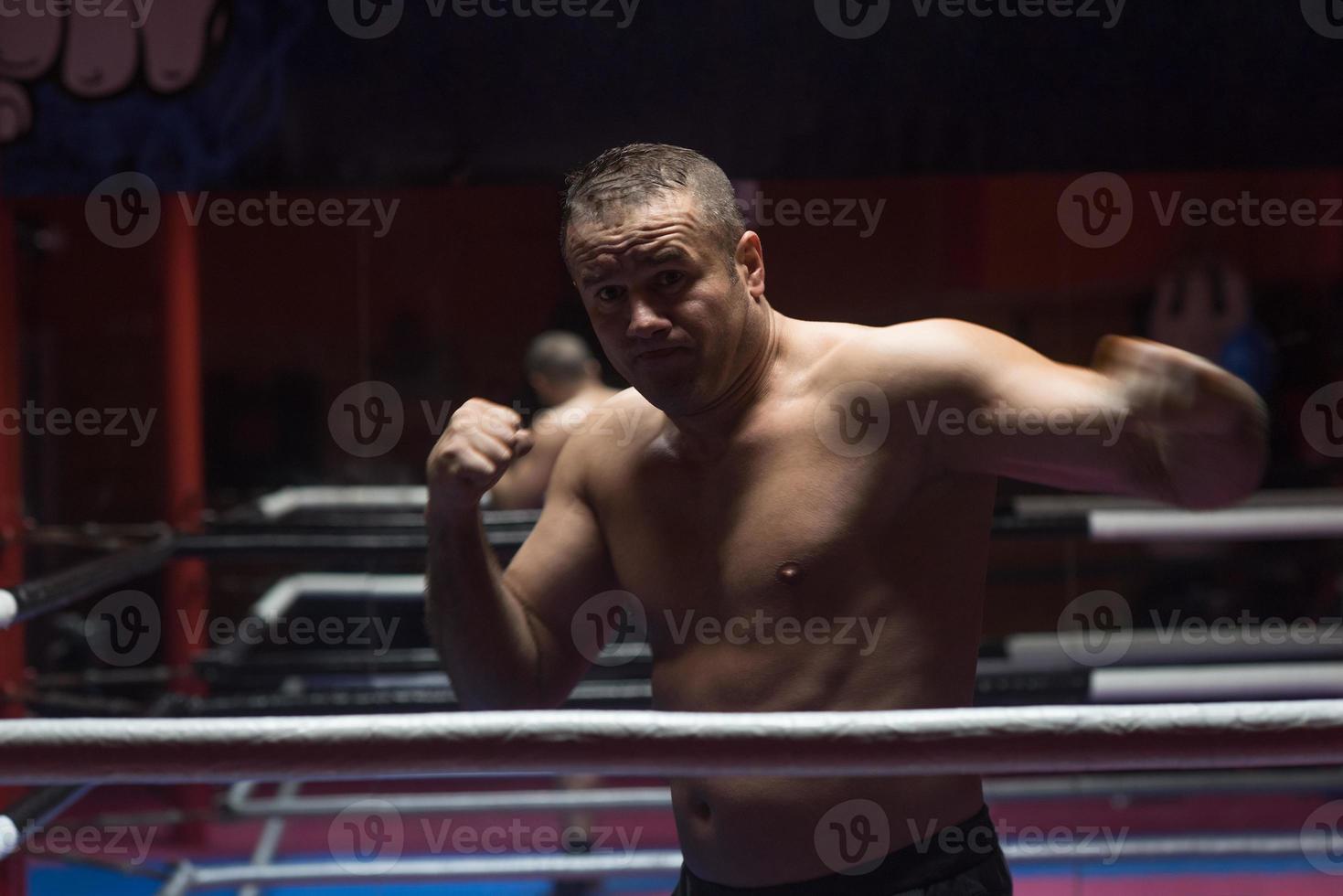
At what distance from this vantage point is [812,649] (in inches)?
41.9

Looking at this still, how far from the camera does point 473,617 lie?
1127mm

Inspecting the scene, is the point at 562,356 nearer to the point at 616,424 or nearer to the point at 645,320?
the point at 616,424

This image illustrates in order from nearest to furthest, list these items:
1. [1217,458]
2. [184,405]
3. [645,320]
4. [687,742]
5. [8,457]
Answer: [687,742]
[1217,458]
[645,320]
[8,457]
[184,405]

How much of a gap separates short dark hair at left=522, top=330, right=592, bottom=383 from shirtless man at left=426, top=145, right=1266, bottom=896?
1.86m

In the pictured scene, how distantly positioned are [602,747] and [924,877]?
1.53 feet

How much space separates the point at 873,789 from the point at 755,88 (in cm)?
154

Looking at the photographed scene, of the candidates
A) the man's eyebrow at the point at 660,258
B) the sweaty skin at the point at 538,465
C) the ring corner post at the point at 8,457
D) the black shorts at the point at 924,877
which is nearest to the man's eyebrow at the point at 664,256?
the man's eyebrow at the point at 660,258

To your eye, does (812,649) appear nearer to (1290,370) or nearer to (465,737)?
(465,737)

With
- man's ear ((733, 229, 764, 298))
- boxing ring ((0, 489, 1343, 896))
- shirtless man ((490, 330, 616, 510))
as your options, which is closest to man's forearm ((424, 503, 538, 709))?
boxing ring ((0, 489, 1343, 896))

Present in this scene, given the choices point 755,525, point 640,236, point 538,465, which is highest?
point 640,236

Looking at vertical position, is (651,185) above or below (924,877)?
above

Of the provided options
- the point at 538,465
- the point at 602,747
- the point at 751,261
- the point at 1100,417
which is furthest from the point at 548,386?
the point at 602,747

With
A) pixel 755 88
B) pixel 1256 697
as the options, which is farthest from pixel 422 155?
pixel 1256 697

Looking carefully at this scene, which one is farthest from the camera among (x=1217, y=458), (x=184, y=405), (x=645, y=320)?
(x=184, y=405)
